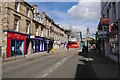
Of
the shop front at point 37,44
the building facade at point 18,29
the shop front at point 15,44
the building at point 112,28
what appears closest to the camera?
the building at point 112,28

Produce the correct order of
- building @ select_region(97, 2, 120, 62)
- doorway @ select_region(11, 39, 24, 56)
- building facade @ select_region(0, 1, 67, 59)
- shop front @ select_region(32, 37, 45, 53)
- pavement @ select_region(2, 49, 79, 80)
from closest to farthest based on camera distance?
1. pavement @ select_region(2, 49, 79, 80)
2. building @ select_region(97, 2, 120, 62)
3. building facade @ select_region(0, 1, 67, 59)
4. doorway @ select_region(11, 39, 24, 56)
5. shop front @ select_region(32, 37, 45, 53)

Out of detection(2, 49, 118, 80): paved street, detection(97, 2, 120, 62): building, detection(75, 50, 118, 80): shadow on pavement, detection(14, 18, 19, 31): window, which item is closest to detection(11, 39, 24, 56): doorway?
detection(14, 18, 19, 31): window

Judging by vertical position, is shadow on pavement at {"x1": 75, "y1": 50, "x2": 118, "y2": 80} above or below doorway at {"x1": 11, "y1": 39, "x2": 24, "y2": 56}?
below

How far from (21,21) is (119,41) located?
17.3m

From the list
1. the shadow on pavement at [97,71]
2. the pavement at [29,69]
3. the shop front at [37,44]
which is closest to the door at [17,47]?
the shop front at [37,44]

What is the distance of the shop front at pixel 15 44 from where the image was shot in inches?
1038

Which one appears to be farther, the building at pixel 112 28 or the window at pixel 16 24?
the window at pixel 16 24

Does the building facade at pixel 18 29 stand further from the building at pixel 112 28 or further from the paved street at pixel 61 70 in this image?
the building at pixel 112 28

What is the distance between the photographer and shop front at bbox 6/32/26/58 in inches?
1038

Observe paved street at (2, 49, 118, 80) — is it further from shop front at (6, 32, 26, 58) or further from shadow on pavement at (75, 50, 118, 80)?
shop front at (6, 32, 26, 58)

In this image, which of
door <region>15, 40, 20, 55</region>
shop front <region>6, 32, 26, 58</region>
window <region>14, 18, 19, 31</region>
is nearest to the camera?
shop front <region>6, 32, 26, 58</region>

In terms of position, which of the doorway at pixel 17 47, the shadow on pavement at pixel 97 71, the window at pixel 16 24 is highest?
the window at pixel 16 24

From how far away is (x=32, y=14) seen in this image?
37.0 meters

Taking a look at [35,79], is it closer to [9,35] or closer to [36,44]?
[9,35]
